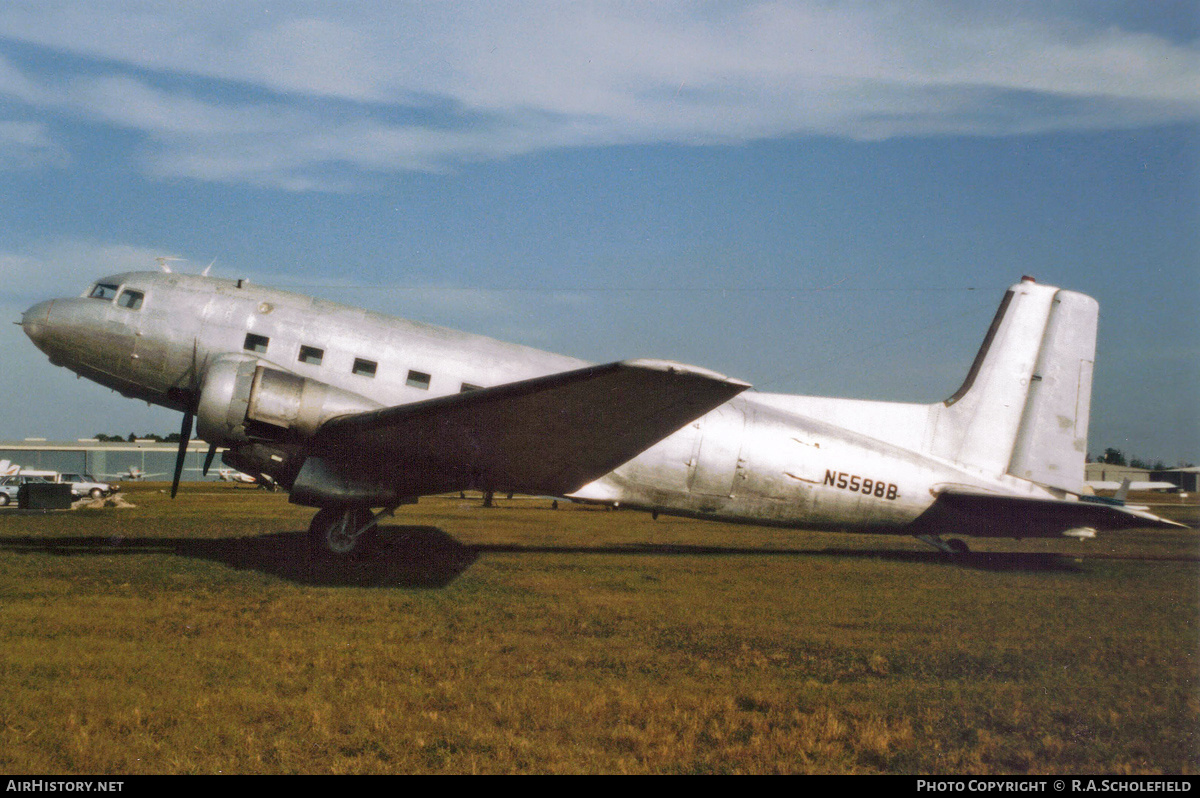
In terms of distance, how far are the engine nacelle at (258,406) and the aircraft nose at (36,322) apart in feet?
10.3

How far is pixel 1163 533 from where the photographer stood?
2319cm

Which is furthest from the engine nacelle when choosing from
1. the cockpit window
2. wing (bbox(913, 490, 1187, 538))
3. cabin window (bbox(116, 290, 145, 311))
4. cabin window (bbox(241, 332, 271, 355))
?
wing (bbox(913, 490, 1187, 538))

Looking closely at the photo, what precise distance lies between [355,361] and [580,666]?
639 cm

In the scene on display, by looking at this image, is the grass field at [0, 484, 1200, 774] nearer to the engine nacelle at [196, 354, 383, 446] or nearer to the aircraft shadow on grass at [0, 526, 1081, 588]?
the aircraft shadow on grass at [0, 526, 1081, 588]

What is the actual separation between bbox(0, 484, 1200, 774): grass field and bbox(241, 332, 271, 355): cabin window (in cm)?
Answer: 294

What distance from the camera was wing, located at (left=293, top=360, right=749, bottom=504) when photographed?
8.38m

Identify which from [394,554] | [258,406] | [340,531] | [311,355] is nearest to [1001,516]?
[394,554]

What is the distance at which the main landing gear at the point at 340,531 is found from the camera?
10.8m

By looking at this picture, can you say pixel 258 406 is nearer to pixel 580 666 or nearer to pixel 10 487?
pixel 580 666

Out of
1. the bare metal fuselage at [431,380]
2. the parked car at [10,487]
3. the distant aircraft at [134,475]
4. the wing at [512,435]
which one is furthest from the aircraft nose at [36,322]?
the distant aircraft at [134,475]

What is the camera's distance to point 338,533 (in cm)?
1079
